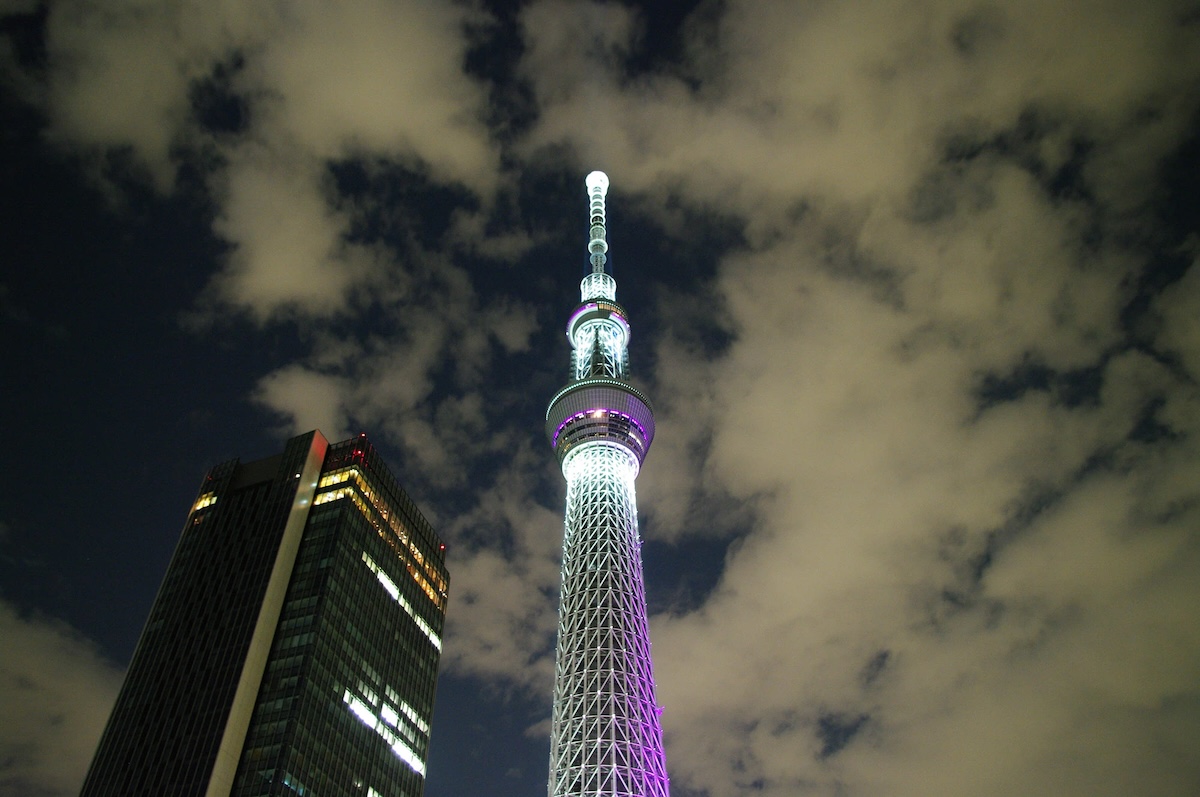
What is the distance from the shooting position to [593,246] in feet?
490

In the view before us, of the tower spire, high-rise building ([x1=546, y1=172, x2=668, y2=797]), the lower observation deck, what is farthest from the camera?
the tower spire

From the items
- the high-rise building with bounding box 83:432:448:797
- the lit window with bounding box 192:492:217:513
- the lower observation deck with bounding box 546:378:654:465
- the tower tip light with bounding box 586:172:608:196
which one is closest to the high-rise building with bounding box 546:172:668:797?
the lower observation deck with bounding box 546:378:654:465

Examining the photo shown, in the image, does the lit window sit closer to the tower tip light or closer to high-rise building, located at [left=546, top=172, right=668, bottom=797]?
high-rise building, located at [left=546, top=172, right=668, bottom=797]

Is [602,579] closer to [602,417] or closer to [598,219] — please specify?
[602,417]

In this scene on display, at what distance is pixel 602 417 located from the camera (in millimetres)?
122625

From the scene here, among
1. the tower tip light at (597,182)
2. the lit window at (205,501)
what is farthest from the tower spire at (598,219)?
the lit window at (205,501)

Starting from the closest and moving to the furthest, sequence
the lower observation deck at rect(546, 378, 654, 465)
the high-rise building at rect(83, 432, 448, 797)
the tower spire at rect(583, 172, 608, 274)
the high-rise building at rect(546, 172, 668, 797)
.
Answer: the high-rise building at rect(83, 432, 448, 797) < the high-rise building at rect(546, 172, 668, 797) < the lower observation deck at rect(546, 378, 654, 465) < the tower spire at rect(583, 172, 608, 274)

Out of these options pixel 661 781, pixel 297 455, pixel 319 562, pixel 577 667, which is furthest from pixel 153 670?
pixel 661 781

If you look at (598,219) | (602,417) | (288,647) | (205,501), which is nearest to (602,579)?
(602,417)

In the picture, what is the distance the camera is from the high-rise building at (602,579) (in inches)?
3610

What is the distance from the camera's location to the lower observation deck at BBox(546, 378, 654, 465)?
122188mm

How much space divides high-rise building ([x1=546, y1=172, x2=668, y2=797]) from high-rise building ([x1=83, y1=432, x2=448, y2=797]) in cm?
2276

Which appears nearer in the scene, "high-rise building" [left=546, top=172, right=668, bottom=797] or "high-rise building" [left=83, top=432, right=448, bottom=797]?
"high-rise building" [left=83, top=432, right=448, bottom=797]

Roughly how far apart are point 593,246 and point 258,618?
83649 millimetres
